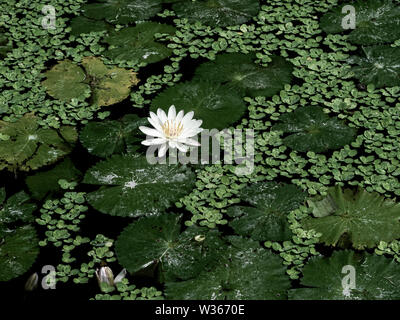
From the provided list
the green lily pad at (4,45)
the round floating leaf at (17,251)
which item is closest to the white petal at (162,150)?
the round floating leaf at (17,251)

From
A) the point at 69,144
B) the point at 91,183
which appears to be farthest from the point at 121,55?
the point at 91,183

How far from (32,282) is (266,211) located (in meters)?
0.89

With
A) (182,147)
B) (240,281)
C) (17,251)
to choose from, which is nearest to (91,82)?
(182,147)

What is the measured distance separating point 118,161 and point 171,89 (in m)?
0.51

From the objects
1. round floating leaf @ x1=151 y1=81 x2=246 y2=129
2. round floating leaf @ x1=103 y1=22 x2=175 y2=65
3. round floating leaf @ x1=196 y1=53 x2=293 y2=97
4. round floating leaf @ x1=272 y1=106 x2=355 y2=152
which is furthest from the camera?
round floating leaf @ x1=103 y1=22 x2=175 y2=65

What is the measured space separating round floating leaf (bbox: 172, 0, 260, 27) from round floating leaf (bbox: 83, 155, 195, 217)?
1134 millimetres

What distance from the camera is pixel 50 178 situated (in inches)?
94.0

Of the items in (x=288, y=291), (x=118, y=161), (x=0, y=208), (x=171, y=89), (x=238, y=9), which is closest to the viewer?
(x=288, y=291)

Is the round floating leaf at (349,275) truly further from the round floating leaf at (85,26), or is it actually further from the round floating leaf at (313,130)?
the round floating leaf at (85,26)

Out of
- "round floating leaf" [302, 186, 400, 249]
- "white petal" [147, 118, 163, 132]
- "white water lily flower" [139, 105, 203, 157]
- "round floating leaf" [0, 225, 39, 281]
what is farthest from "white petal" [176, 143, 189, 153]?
"round floating leaf" [0, 225, 39, 281]

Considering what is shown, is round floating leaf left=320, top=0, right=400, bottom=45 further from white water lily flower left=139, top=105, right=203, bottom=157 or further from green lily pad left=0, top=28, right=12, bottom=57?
green lily pad left=0, top=28, right=12, bottom=57

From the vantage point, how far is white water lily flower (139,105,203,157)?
236cm

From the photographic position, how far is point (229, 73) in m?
2.81
